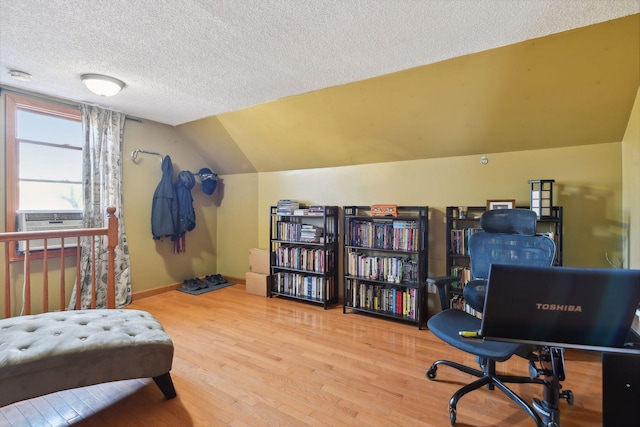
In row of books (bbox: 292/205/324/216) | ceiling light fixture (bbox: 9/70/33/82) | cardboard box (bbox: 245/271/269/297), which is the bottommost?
cardboard box (bbox: 245/271/269/297)

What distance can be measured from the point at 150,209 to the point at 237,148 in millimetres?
1415

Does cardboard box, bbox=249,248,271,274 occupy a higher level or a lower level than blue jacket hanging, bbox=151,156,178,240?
lower

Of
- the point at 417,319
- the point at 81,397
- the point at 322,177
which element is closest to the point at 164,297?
the point at 81,397

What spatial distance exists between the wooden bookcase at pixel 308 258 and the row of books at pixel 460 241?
132cm

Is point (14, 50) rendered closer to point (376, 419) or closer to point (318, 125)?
point (318, 125)

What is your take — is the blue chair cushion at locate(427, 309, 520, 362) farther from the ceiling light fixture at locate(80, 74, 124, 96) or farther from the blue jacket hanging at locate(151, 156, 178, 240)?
the blue jacket hanging at locate(151, 156, 178, 240)

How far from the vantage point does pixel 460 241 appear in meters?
2.82

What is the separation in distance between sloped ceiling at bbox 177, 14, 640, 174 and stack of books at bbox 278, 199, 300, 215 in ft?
1.86

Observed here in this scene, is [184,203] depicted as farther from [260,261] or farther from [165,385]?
[165,385]

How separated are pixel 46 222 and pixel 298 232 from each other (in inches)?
103

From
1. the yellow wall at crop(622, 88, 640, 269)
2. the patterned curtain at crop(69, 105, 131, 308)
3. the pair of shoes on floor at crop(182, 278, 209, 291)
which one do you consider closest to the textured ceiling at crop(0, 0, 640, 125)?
the patterned curtain at crop(69, 105, 131, 308)

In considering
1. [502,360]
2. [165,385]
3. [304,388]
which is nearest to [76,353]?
[165,385]

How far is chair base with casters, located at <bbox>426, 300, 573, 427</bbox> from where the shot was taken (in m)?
1.37

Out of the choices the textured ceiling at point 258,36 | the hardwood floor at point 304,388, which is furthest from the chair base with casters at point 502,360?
the textured ceiling at point 258,36
